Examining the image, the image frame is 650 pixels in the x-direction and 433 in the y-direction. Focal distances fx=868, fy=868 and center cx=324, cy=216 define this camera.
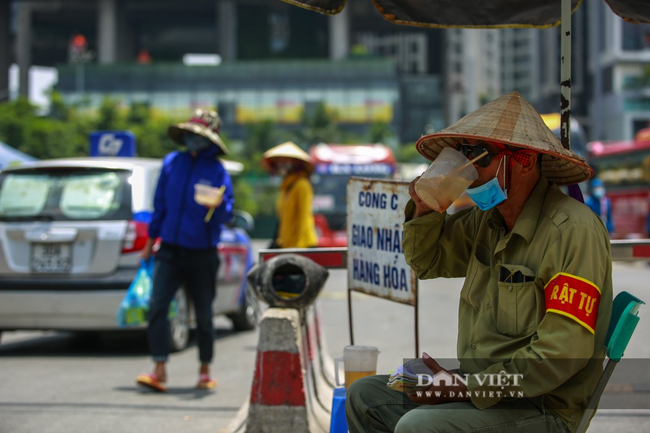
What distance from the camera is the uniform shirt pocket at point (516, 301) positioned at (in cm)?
284

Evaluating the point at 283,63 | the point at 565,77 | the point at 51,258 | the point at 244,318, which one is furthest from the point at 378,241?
the point at 283,63

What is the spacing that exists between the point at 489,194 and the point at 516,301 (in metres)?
0.39

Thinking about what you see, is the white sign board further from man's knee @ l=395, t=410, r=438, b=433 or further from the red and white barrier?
man's knee @ l=395, t=410, r=438, b=433

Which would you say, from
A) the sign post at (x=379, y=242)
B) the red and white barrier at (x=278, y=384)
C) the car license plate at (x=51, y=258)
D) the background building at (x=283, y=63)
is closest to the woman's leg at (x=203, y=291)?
the car license plate at (x=51, y=258)

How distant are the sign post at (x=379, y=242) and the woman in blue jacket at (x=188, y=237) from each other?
2.03m

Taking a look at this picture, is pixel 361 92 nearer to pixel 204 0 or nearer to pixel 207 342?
pixel 204 0

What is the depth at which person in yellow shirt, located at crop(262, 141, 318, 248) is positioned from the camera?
27.1 ft

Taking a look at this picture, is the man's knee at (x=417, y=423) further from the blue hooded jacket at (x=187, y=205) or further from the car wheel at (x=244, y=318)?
the car wheel at (x=244, y=318)

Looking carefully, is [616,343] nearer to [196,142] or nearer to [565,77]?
[565,77]

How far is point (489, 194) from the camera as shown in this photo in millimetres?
3002

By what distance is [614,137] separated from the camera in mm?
90438

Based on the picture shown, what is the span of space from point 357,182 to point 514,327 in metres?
2.24

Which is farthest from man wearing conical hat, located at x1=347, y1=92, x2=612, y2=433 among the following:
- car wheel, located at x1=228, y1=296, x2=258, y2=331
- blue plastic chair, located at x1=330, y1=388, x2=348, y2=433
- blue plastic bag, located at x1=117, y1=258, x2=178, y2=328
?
car wheel, located at x1=228, y1=296, x2=258, y2=331

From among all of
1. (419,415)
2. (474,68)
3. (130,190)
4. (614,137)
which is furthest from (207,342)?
Answer: (474,68)
